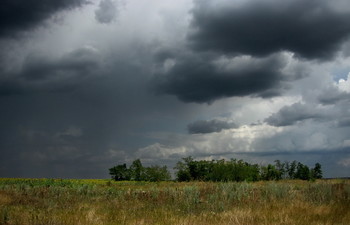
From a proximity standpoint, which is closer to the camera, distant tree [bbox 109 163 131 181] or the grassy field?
the grassy field

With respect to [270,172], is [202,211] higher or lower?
higher

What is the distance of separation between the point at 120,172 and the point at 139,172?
5544 millimetres

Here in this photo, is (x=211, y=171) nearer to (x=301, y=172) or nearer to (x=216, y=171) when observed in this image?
(x=216, y=171)

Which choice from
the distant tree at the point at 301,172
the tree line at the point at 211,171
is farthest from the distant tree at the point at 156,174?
the distant tree at the point at 301,172

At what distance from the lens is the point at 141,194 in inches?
870

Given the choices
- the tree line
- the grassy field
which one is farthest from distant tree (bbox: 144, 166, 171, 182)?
the grassy field

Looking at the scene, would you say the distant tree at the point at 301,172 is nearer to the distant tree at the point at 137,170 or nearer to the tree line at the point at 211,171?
the tree line at the point at 211,171

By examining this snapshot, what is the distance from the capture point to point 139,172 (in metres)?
83.2

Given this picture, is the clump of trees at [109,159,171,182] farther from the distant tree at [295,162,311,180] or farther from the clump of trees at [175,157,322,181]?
the distant tree at [295,162,311,180]

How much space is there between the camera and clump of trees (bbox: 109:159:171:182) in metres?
81.8

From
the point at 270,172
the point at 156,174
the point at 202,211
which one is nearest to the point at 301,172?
the point at 270,172

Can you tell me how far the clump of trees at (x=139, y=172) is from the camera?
81750 millimetres

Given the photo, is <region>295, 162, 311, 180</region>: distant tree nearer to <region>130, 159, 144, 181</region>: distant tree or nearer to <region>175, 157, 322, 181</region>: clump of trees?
<region>175, 157, 322, 181</region>: clump of trees

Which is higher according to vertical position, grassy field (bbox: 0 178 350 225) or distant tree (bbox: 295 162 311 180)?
grassy field (bbox: 0 178 350 225)
